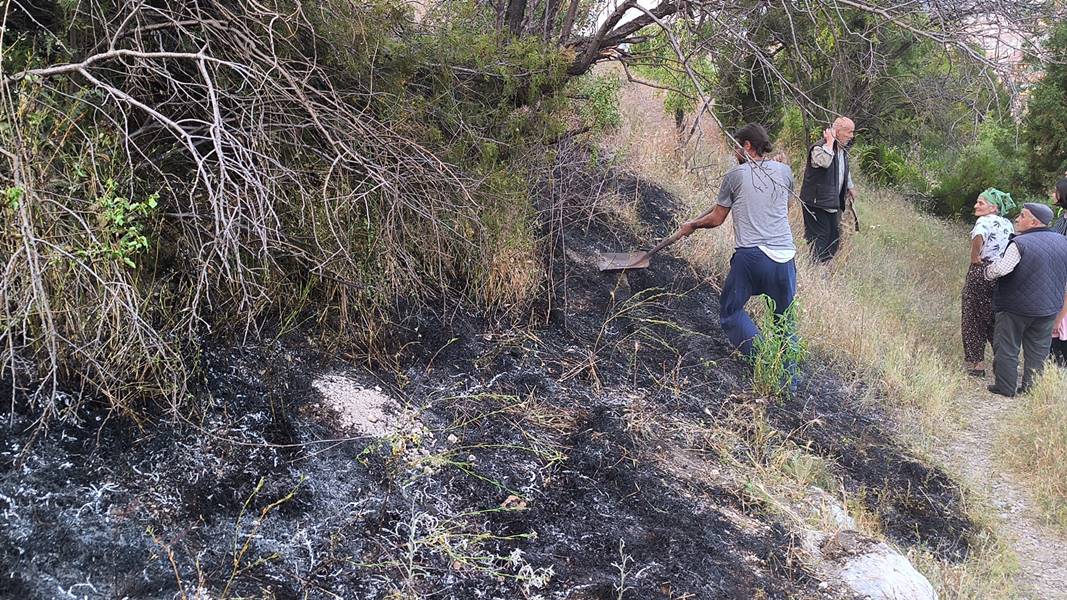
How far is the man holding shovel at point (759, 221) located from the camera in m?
5.12

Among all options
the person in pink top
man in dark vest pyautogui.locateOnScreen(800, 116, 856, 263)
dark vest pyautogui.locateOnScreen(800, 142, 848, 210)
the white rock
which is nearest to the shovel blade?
man in dark vest pyautogui.locateOnScreen(800, 116, 856, 263)

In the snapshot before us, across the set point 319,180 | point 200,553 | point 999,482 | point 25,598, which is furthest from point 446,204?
point 999,482

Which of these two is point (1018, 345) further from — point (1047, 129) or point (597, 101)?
point (1047, 129)

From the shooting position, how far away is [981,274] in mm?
7027

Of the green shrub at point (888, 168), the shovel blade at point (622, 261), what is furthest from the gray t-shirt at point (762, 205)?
the green shrub at point (888, 168)

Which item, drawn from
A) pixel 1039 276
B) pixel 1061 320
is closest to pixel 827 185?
pixel 1039 276

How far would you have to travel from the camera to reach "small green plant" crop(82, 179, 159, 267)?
3.03m

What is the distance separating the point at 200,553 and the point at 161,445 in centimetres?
Result: 57

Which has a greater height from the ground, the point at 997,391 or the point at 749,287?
the point at 749,287

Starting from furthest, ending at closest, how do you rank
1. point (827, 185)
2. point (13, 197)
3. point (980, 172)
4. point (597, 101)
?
point (980, 172), point (827, 185), point (597, 101), point (13, 197)

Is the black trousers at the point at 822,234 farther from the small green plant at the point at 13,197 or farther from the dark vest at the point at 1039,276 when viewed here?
the small green plant at the point at 13,197

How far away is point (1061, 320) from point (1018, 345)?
63 centimetres

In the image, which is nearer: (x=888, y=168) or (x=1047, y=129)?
(x=1047, y=129)

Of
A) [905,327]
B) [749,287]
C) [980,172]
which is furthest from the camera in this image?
[980,172]
